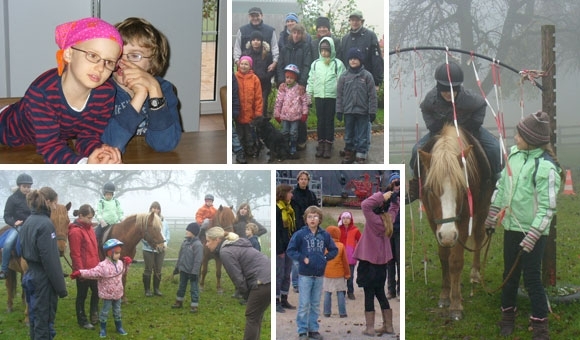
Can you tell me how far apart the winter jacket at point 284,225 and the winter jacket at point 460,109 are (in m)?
0.50

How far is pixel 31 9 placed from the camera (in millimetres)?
5852

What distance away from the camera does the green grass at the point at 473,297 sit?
232 centimetres

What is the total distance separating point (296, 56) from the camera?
2.14m

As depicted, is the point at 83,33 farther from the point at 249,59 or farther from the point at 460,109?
the point at 460,109

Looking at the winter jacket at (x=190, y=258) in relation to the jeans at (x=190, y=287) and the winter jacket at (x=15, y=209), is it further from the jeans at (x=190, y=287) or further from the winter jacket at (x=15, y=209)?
the winter jacket at (x=15, y=209)

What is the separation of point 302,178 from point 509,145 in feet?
2.05

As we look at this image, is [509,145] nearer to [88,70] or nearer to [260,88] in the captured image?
[260,88]

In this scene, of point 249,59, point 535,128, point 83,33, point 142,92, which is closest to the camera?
point 83,33

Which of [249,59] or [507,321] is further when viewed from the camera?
[507,321]

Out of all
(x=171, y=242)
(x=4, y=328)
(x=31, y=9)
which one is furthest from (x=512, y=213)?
(x=31, y=9)

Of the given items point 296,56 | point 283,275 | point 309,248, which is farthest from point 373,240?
point 296,56

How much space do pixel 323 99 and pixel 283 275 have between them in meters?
0.58

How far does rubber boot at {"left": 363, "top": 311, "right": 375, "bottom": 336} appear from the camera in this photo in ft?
7.72

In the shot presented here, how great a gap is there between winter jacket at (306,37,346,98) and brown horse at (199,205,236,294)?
0.46 meters
